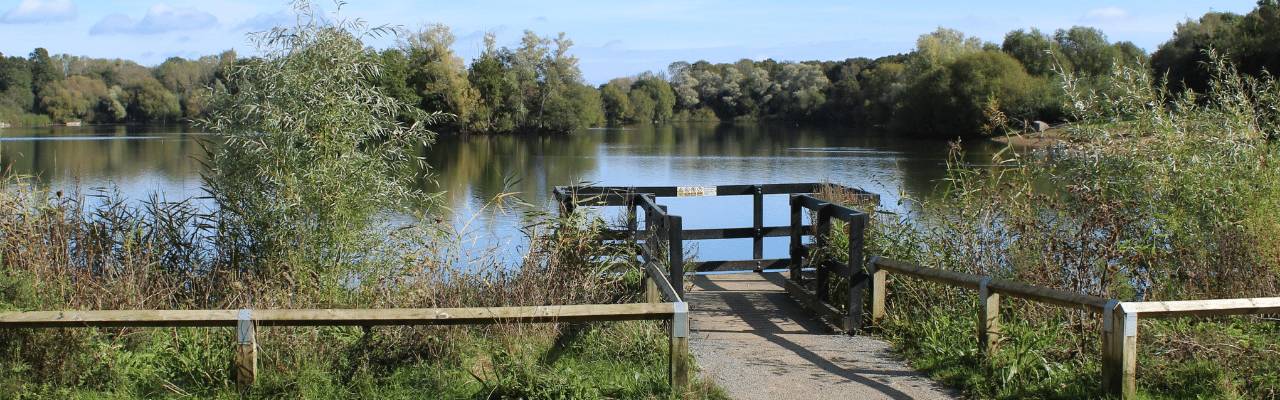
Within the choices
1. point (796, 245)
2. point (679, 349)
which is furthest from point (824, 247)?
point (679, 349)

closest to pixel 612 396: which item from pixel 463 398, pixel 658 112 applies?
pixel 463 398

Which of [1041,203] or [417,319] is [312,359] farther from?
[1041,203]

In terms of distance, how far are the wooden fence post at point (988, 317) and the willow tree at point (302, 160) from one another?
4432 millimetres

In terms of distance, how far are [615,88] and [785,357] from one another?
307ft

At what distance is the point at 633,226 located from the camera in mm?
8594

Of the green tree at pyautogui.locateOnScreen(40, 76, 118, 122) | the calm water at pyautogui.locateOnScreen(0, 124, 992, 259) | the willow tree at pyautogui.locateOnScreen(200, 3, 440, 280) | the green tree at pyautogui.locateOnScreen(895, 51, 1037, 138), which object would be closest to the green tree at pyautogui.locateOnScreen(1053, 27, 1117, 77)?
the green tree at pyautogui.locateOnScreen(895, 51, 1037, 138)

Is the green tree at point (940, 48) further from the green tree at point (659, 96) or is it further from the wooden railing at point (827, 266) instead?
the wooden railing at point (827, 266)

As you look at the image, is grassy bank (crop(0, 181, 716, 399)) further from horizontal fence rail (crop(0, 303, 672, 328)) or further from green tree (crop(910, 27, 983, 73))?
green tree (crop(910, 27, 983, 73))

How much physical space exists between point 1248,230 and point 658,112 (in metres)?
102

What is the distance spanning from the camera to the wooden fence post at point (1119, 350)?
192 inches

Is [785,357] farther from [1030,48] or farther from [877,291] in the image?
[1030,48]

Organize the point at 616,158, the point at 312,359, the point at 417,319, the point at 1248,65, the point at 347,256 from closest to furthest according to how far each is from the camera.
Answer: the point at 417,319 → the point at 312,359 → the point at 347,256 → the point at 1248,65 → the point at 616,158

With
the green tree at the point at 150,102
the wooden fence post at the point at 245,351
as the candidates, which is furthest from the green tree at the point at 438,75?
the wooden fence post at the point at 245,351

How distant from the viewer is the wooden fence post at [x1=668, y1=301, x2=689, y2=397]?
5.04m
